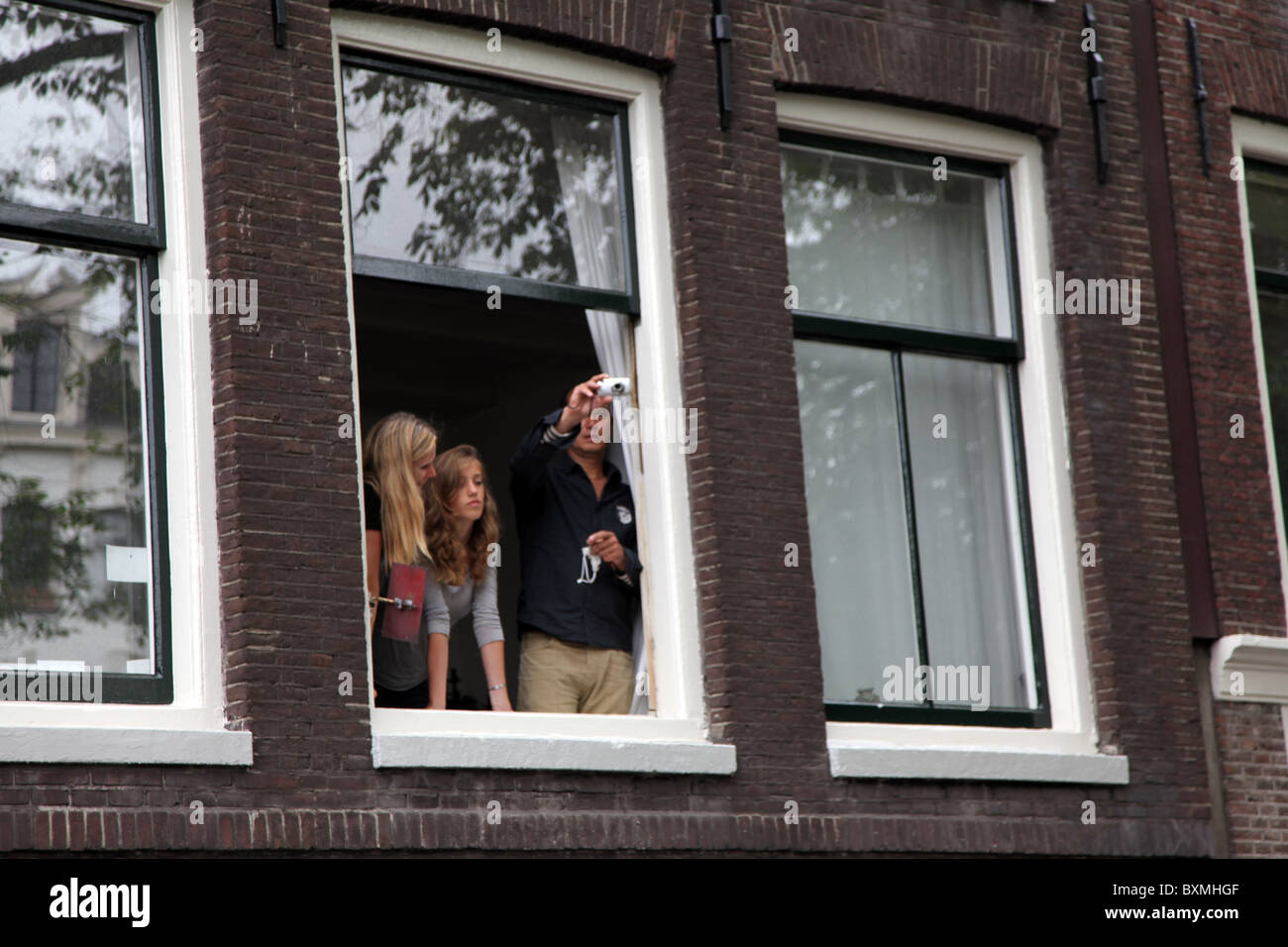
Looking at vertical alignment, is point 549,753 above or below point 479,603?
below

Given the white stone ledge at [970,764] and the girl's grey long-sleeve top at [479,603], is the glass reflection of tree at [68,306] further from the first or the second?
the white stone ledge at [970,764]

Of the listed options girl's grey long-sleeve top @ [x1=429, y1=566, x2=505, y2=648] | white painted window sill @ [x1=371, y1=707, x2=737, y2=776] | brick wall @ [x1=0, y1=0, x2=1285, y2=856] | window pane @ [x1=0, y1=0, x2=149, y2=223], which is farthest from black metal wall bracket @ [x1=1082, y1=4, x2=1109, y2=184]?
window pane @ [x1=0, y1=0, x2=149, y2=223]

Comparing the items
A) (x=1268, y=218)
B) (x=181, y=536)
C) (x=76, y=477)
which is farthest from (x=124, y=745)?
(x=1268, y=218)

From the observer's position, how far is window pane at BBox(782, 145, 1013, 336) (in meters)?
10.5

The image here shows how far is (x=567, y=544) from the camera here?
31.0ft

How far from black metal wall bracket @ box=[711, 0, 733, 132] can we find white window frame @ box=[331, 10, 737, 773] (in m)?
0.31

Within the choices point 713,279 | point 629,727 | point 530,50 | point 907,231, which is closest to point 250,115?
point 530,50

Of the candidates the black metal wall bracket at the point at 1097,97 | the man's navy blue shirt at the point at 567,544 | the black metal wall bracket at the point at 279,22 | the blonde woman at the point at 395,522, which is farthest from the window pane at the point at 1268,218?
the black metal wall bracket at the point at 279,22

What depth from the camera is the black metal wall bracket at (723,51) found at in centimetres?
994

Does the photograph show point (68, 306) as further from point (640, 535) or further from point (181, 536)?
point (640, 535)

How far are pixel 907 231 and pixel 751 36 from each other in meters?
1.45

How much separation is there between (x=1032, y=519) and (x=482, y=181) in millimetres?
3487

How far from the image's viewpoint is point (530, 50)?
9.56m
